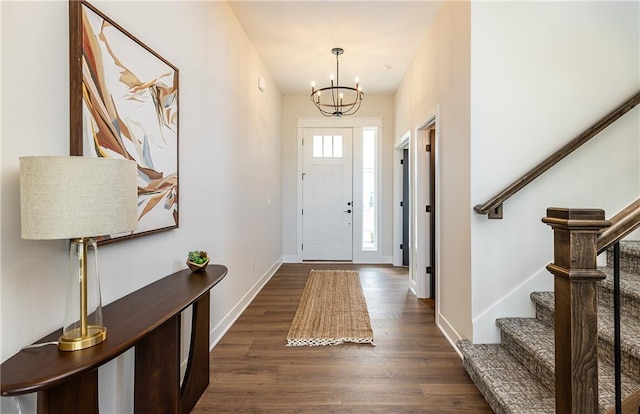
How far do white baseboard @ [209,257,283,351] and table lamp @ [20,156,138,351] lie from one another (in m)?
1.60

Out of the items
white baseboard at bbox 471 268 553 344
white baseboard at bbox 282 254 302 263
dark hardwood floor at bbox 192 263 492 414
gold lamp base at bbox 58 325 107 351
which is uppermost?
gold lamp base at bbox 58 325 107 351

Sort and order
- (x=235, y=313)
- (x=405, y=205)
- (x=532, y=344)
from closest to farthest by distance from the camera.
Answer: (x=532, y=344) → (x=235, y=313) → (x=405, y=205)

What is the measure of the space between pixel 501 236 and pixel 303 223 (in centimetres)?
397

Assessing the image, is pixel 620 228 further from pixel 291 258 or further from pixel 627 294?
pixel 291 258

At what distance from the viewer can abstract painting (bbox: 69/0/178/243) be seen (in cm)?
125

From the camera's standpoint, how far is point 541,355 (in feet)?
5.76

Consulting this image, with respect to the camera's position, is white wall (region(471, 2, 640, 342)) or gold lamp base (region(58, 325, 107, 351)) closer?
gold lamp base (region(58, 325, 107, 351))

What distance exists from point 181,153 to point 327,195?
3913 mm

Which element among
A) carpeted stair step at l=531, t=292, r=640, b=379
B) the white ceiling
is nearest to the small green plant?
carpeted stair step at l=531, t=292, r=640, b=379

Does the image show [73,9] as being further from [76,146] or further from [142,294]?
[142,294]

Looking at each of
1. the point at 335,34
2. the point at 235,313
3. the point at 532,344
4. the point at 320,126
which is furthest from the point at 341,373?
the point at 320,126

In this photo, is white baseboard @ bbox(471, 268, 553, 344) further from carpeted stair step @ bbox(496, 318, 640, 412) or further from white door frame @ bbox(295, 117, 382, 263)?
white door frame @ bbox(295, 117, 382, 263)

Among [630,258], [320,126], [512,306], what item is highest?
[320,126]

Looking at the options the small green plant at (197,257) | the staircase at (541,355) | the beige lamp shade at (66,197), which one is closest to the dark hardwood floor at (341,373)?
the staircase at (541,355)
